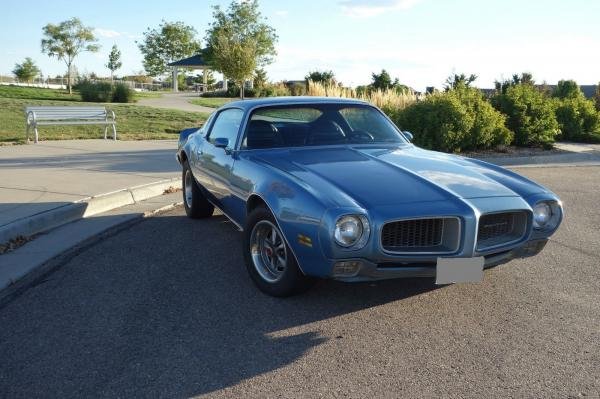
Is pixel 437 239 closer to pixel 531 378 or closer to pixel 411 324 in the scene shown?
pixel 411 324

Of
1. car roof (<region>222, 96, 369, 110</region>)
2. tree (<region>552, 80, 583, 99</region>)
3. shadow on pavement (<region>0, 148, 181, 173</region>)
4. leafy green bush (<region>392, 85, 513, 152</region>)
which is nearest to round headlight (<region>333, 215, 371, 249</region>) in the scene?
car roof (<region>222, 96, 369, 110</region>)

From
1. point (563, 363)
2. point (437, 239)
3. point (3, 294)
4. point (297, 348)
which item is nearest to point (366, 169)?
point (437, 239)

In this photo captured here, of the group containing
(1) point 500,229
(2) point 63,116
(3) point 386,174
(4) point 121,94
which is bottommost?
(1) point 500,229

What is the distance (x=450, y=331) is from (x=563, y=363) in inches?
27.1

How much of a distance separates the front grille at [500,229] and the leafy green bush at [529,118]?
36.4 ft

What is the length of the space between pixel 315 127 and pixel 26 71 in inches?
2788

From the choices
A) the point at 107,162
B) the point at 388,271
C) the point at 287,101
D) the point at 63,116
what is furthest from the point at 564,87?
the point at 388,271

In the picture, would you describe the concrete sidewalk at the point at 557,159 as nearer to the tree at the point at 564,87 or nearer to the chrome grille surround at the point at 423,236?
the chrome grille surround at the point at 423,236

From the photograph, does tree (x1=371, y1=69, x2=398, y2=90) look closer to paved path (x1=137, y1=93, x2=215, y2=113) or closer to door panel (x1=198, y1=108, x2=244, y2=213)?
paved path (x1=137, y1=93, x2=215, y2=113)

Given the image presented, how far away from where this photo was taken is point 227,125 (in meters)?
5.86

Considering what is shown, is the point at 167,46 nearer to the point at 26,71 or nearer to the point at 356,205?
the point at 26,71

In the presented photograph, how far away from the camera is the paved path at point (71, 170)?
23.1 feet

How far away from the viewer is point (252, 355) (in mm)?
3381

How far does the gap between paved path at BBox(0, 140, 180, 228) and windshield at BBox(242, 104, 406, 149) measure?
9.23 feet
